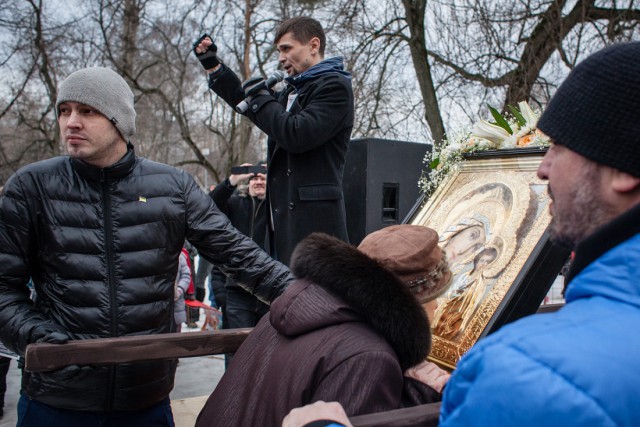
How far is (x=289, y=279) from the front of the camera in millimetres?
2422

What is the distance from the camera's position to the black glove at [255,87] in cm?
316

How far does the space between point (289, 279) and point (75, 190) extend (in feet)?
2.81

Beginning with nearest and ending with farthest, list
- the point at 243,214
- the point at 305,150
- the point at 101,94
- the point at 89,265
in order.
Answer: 1. the point at 89,265
2. the point at 101,94
3. the point at 305,150
4. the point at 243,214

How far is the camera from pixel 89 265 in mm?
2115

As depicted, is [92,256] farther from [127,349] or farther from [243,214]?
[243,214]

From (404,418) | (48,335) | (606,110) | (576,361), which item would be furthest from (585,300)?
(48,335)

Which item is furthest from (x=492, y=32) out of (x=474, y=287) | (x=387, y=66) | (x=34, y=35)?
(x=34, y=35)

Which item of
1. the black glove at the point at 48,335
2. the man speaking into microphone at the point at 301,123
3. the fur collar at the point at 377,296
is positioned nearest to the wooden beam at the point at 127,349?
the black glove at the point at 48,335

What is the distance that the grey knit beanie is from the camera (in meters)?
2.21

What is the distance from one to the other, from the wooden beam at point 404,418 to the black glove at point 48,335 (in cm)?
105

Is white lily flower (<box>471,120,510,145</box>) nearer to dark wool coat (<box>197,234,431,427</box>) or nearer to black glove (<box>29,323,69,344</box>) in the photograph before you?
dark wool coat (<box>197,234,431,427</box>)

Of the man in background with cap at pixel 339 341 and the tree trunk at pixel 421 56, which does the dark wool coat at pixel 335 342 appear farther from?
the tree trunk at pixel 421 56

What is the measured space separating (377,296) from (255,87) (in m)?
1.84

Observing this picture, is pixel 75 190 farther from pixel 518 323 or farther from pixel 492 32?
pixel 492 32
